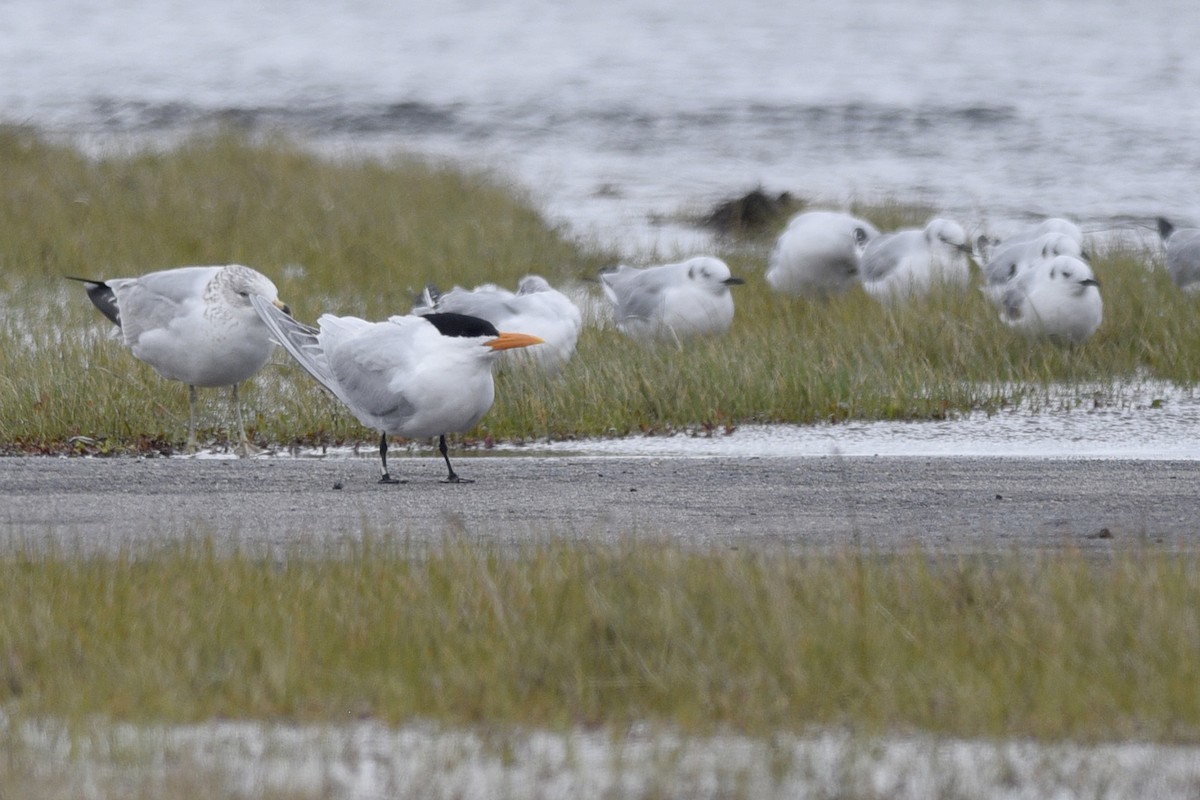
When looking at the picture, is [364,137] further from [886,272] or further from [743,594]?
[743,594]

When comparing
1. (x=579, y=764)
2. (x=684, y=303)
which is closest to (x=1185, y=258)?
(x=684, y=303)

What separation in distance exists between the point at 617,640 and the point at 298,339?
4133 mm

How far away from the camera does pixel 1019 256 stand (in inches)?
529

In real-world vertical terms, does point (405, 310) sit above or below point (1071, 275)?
below

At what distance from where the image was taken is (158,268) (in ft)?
51.0

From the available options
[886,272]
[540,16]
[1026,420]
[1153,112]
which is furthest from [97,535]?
[540,16]

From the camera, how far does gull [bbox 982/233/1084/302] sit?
42.5ft

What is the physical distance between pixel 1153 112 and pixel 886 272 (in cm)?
2297

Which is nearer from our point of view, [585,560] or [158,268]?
[585,560]

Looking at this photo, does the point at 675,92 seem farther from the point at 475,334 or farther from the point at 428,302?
the point at 475,334

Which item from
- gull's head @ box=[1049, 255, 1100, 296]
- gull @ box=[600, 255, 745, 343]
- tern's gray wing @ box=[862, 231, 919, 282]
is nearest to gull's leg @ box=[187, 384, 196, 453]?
gull @ box=[600, 255, 745, 343]

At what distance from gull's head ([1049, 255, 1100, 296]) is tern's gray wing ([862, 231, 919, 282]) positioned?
2103 mm

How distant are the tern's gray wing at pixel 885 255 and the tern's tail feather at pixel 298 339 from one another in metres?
6.43

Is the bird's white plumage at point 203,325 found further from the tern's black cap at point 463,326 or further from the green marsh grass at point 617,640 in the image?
the green marsh grass at point 617,640
